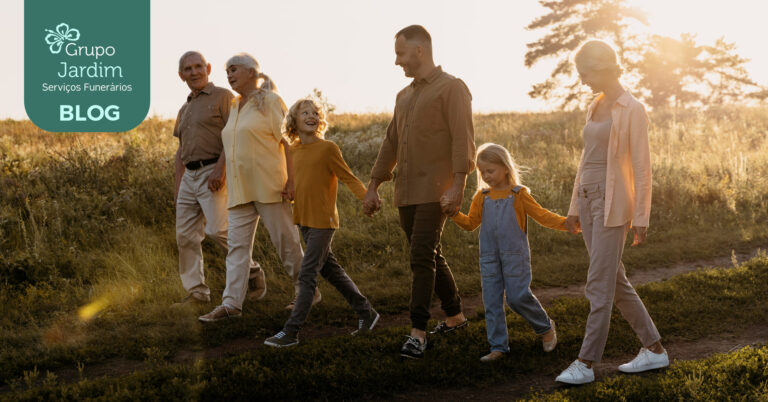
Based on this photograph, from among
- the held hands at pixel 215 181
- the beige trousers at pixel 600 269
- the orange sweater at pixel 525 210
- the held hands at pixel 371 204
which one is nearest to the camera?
the beige trousers at pixel 600 269

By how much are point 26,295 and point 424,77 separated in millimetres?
5515

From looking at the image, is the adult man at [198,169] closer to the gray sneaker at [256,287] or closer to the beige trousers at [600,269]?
the gray sneaker at [256,287]

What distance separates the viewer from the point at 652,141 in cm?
1883

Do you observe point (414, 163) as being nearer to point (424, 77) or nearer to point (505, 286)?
point (424, 77)

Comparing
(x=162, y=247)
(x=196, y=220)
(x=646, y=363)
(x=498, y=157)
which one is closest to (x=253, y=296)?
(x=196, y=220)

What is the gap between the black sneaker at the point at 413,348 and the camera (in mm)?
5320

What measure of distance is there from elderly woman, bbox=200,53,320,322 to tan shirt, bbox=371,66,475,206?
4.62ft

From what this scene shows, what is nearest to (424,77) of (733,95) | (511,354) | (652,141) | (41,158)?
(511,354)

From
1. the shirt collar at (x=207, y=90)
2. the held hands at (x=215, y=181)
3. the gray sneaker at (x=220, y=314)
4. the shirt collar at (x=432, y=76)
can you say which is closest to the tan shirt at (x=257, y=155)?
the held hands at (x=215, y=181)

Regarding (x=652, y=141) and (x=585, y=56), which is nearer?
(x=585, y=56)

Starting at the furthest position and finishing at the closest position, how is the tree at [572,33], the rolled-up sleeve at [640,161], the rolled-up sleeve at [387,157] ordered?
the tree at [572,33], the rolled-up sleeve at [387,157], the rolled-up sleeve at [640,161]

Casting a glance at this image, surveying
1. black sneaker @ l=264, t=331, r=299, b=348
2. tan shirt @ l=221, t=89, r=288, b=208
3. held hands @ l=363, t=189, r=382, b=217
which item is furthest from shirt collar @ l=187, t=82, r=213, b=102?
black sneaker @ l=264, t=331, r=299, b=348

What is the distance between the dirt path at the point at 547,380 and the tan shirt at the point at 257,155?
8.36 feet

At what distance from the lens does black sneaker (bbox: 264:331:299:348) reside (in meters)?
5.79
